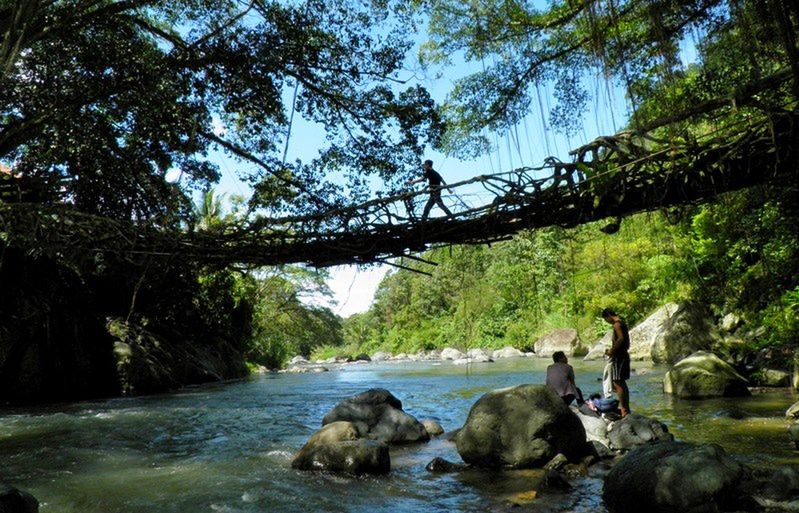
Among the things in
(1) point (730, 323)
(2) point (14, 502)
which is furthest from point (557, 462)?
(1) point (730, 323)

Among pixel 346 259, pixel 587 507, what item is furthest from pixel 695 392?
pixel 346 259

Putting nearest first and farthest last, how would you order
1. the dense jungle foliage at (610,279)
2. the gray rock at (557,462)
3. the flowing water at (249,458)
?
the flowing water at (249,458) → the gray rock at (557,462) → the dense jungle foliage at (610,279)

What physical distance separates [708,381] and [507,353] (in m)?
23.2

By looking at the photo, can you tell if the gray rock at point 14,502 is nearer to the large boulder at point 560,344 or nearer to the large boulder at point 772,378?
the large boulder at point 772,378

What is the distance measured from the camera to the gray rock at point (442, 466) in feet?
21.0

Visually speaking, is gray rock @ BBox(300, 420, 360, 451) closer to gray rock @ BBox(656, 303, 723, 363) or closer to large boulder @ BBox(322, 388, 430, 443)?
large boulder @ BBox(322, 388, 430, 443)

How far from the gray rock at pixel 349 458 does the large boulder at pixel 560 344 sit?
79.3 ft

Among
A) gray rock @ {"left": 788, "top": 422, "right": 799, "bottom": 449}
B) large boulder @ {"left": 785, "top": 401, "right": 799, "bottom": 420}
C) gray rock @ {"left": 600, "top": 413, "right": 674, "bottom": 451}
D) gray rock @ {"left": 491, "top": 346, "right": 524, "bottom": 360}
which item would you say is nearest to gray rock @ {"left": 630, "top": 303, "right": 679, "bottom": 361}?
gray rock @ {"left": 491, "top": 346, "right": 524, "bottom": 360}

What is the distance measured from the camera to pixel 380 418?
28.2ft

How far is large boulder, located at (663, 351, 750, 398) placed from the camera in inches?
424

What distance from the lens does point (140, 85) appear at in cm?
880

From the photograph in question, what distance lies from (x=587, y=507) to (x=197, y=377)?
17276mm

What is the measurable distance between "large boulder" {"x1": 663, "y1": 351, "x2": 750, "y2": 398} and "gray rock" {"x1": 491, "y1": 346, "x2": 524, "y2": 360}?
21550 mm

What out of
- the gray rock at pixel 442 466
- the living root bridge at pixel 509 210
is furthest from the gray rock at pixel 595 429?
the living root bridge at pixel 509 210
